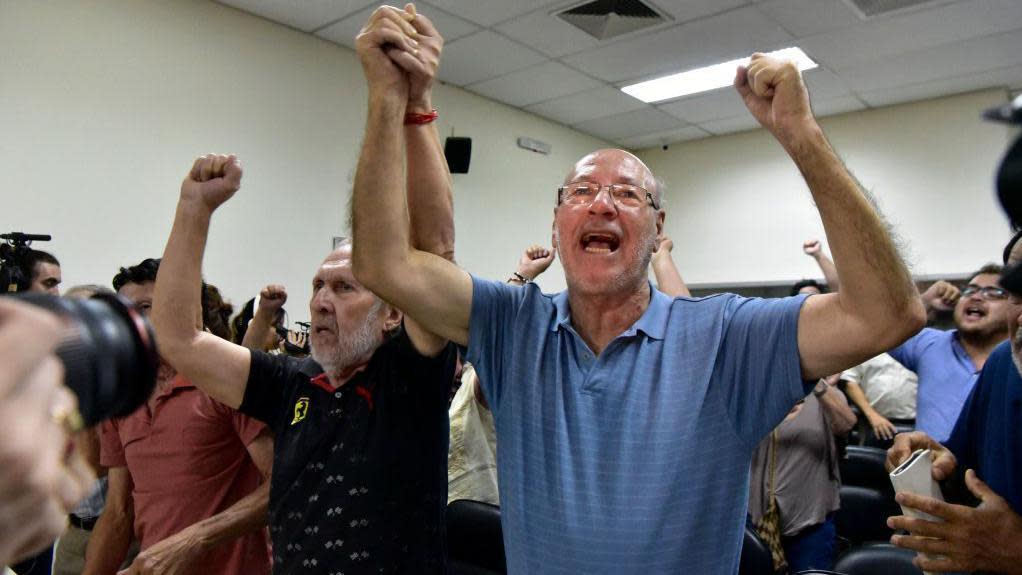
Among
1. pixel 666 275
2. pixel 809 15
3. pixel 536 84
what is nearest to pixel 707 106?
pixel 536 84

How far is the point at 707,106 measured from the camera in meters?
5.77

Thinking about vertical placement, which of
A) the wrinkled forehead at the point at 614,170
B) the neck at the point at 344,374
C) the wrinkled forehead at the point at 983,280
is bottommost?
the neck at the point at 344,374

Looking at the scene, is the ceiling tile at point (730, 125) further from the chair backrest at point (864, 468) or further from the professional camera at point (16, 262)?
the professional camera at point (16, 262)

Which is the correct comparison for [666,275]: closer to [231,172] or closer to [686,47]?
[231,172]

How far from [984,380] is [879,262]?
746mm

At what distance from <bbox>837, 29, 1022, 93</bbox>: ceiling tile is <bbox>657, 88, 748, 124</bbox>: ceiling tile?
2.63 feet

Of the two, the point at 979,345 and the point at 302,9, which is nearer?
the point at 979,345

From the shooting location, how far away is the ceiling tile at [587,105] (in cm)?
551

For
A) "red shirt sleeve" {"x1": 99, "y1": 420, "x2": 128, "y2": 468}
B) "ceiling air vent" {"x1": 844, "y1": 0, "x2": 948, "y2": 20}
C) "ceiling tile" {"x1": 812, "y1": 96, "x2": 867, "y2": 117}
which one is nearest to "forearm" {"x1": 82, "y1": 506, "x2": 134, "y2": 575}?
"red shirt sleeve" {"x1": 99, "y1": 420, "x2": 128, "y2": 468}

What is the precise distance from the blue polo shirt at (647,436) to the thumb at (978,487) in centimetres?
46

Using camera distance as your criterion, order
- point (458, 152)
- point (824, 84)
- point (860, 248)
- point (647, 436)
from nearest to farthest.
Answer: point (860, 248)
point (647, 436)
point (458, 152)
point (824, 84)

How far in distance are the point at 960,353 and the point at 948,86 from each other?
10.4 feet

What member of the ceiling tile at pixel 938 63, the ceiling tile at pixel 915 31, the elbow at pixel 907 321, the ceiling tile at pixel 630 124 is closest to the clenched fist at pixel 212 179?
the elbow at pixel 907 321

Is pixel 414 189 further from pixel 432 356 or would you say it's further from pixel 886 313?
pixel 886 313
